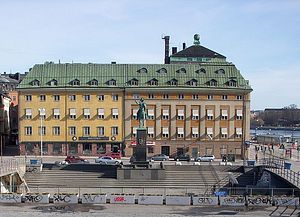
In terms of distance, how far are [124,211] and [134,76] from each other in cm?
4408

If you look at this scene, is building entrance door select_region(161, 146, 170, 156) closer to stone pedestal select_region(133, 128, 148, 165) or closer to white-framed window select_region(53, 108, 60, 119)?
Answer: white-framed window select_region(53, 108, 60, 119)

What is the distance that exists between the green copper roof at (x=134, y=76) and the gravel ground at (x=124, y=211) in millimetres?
40180

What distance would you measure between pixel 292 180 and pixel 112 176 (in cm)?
2119

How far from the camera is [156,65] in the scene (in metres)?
86.9

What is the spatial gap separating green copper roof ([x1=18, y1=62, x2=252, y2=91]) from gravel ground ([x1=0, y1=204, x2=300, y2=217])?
40.2 meters

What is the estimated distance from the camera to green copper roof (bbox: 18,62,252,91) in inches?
3310

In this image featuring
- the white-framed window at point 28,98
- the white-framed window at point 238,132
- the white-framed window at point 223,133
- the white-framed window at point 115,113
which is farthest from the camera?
the white-framed window at point 28,98

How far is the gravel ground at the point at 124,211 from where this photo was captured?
4203 cm

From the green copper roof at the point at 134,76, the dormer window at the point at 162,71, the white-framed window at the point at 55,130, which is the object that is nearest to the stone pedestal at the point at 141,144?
the green copper roof at the point at 134,76

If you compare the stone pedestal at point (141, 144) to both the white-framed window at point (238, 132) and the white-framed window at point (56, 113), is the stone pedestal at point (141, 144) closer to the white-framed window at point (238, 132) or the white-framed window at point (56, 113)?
the white-framed window at point (56, 113)

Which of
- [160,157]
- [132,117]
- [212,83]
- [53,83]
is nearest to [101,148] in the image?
[132,117]

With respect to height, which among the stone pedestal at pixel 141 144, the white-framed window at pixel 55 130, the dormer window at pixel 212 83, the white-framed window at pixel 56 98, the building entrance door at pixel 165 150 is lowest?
the building entrance door at pixel 165 150

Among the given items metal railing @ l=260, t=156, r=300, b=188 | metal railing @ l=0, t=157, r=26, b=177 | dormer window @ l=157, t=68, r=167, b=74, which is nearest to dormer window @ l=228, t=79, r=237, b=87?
dormer window @ l=157, t=68, r=167, b=74

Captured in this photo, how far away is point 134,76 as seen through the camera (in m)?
85.2
